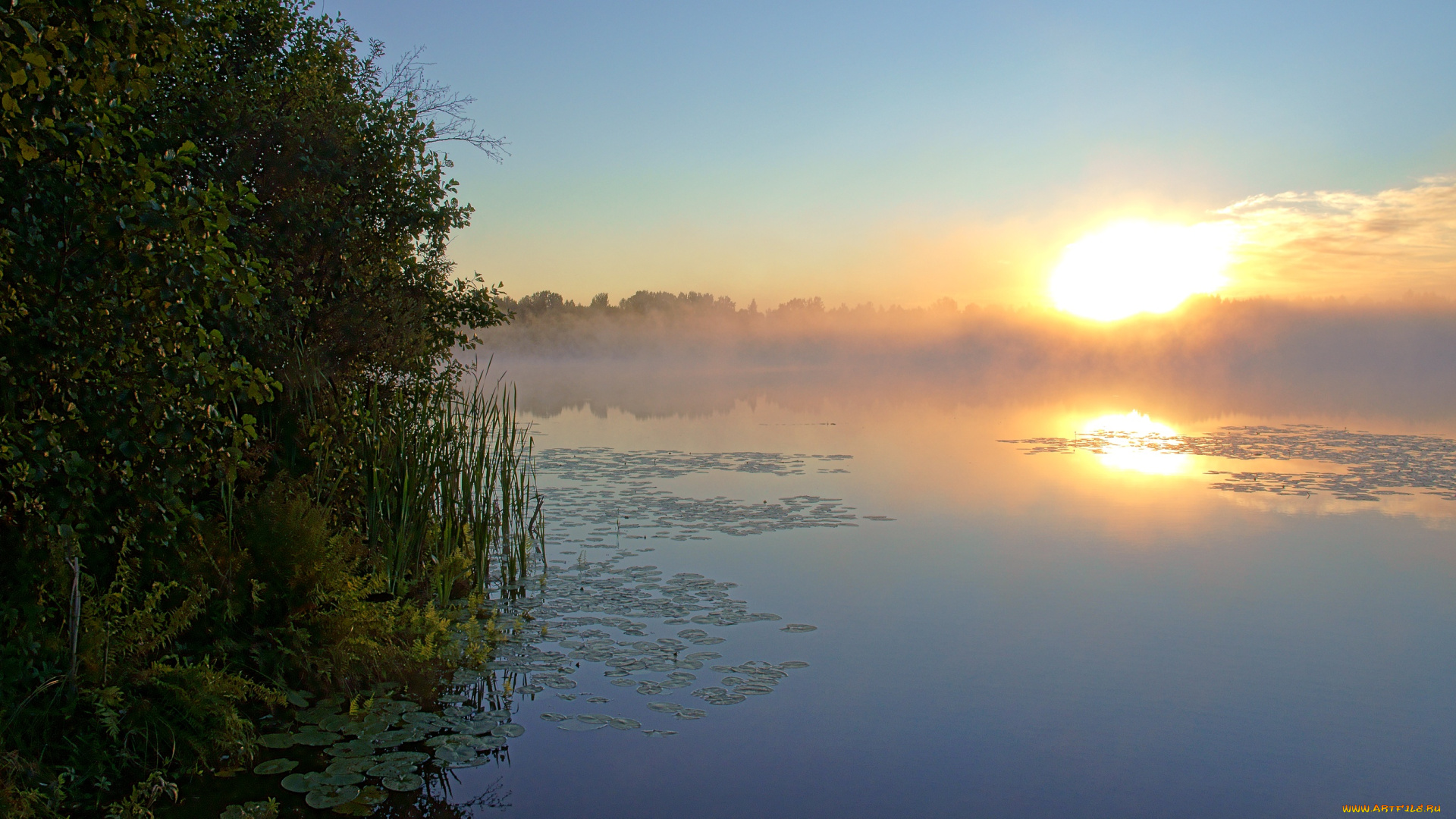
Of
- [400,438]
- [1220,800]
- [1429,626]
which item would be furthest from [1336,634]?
[400,438]

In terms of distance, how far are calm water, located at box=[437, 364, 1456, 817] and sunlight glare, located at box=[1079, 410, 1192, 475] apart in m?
0.56

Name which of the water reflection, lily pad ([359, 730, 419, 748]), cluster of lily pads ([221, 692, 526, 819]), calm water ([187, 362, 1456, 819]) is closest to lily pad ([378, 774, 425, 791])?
cluster of lily pads ([221, 692, 526, 819])

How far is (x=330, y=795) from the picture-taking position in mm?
4156

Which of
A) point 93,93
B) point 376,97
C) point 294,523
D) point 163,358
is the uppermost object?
point 376,97

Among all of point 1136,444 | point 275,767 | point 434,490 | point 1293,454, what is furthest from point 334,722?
point 1136,444

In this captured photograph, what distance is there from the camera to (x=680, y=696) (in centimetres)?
562

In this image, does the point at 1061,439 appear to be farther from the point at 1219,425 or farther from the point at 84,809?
the point at 84,809

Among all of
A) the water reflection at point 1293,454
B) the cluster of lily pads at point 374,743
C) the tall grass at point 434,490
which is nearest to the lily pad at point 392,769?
the cluster of lily pads at point 374,743

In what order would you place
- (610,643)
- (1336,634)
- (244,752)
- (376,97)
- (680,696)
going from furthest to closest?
(376,97), (1336,634), (610,643), (680,696), (244,752)

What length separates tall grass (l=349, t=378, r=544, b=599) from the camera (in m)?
6.64

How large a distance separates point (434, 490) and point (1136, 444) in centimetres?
1712

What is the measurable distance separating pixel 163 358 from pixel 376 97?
4.73 meters

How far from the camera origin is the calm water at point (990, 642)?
4.71 metres

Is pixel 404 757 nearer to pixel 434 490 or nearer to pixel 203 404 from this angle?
pixel 203 404
